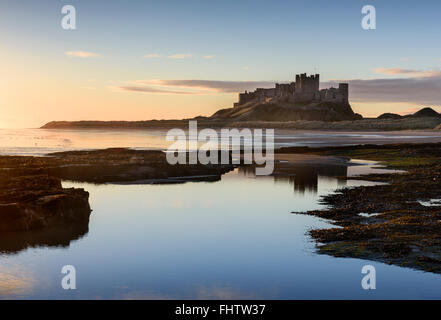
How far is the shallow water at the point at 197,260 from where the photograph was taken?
51.9 ft

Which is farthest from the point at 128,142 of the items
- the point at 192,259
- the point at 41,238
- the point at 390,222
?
the point at 192,259

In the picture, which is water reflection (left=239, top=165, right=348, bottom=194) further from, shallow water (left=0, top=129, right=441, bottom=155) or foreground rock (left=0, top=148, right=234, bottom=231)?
shallow water (left=0, top=129, right=441, bottom=155)

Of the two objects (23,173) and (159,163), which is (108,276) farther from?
(159,163)

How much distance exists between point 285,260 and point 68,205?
1189 cm

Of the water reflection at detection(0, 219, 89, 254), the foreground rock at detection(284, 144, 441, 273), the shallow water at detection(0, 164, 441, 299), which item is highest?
the foreground rock at detection(284, 144, 441, 273)

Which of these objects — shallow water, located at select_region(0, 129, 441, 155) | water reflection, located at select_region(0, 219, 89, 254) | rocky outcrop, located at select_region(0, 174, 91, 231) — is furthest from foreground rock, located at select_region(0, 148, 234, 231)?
shallow water, located at select_region(0, 129, 441, 155)

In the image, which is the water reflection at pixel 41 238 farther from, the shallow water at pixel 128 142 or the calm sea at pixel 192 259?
the shallow water at pixel 128 142

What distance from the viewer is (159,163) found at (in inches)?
1879

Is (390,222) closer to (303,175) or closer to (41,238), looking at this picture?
(41,238)

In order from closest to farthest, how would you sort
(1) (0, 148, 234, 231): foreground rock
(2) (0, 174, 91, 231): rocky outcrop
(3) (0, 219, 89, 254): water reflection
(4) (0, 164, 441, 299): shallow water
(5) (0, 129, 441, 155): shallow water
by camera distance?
(4) (0, 164, 441, 299): shallow water, (3) (0, 219, 89, 254): water reflection, (2) (0, 174, 91, 231): rocky outcrop, (1) (0, 148, 234, 231): foreground rock, (5) (0, 129, 441, 155): shallow water

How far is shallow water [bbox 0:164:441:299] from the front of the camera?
623 inches

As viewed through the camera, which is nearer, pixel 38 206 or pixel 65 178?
pixel 38 206

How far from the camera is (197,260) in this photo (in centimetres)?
1930
